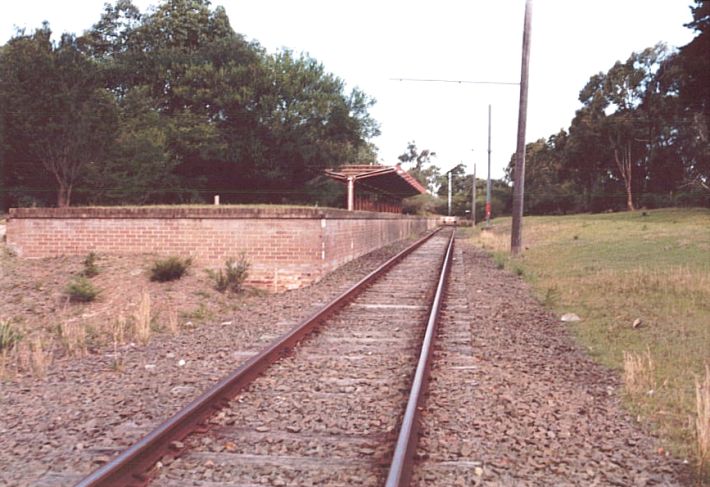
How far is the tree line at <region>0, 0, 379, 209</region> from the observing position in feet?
77.4

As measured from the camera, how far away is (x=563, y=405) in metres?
4.56

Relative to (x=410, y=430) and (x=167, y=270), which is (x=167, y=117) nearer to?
(x=167, y=270)

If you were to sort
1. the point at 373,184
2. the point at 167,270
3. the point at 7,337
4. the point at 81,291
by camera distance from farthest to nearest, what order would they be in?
the point at 373,184
the point at 167,270
the point at 81,291
the point at 7,337

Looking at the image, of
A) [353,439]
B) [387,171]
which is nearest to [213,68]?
[387,171]

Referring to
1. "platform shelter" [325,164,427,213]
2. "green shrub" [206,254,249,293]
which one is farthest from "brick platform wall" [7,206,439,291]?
"platform shelter" [325,164,427,213]

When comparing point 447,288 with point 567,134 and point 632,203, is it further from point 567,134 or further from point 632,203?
point 567,134

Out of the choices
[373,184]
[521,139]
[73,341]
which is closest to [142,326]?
[73,341]

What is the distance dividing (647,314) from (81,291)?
8402 mm

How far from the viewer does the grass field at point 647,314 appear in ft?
14.9

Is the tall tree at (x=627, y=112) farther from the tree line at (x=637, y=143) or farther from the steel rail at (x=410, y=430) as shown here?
the steel rail at (x=410, y=430)

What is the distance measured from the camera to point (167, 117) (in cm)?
3500

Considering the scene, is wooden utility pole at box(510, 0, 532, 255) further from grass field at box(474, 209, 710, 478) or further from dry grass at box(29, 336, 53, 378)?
dry grass at box(29, 336, 53, 378)

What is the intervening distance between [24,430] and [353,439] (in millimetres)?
2260

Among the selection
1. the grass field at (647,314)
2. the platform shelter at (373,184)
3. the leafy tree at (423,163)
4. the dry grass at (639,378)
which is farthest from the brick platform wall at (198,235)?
the leafy tree at (423,163)
